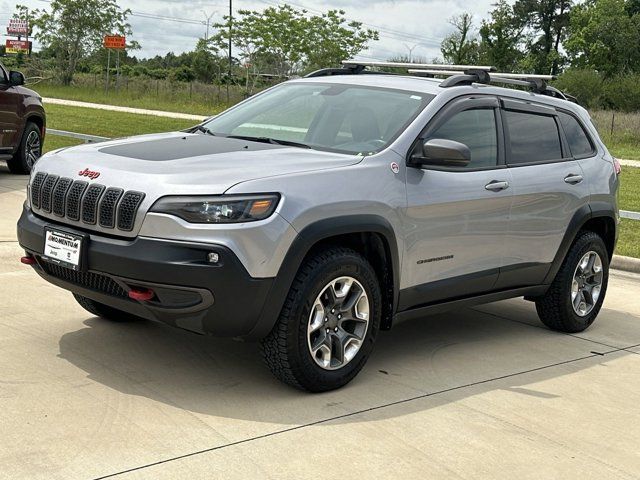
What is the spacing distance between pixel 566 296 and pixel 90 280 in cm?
342

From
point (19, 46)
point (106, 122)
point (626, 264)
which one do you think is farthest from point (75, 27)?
point (626, 264)

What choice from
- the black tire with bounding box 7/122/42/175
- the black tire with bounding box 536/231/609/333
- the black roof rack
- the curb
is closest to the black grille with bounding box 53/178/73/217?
the black roof rack

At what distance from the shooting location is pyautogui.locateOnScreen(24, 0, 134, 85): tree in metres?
51.2

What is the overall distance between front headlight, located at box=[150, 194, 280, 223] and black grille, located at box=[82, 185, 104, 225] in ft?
1.22

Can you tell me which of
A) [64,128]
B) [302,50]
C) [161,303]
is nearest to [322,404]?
[161,303]

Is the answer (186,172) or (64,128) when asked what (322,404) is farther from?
(64,128)

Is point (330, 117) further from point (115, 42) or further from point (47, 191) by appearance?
point (115, 42)

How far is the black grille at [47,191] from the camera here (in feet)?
16.8

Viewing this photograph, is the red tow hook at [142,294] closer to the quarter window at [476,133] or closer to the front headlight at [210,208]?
the front headlight at [210,208]

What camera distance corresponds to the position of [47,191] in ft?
16.9

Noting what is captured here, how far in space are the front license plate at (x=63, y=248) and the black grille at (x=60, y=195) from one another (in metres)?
0.11

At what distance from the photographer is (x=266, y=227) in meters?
4.62

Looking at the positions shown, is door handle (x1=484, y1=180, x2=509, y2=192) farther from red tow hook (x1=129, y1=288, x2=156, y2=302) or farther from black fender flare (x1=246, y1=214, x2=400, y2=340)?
red tow hook (x1=129, y1=288, x2=156, y2=302)

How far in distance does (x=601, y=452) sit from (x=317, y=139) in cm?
235
